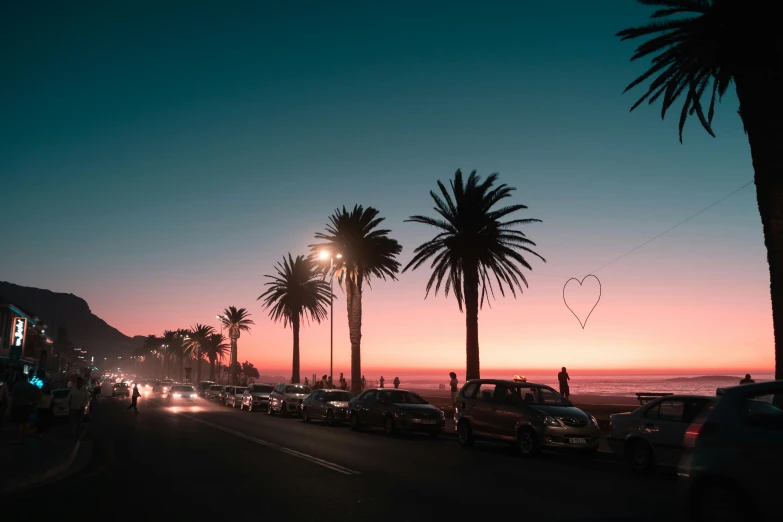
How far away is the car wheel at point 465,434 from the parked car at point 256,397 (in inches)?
930

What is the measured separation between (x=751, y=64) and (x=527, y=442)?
1270cm

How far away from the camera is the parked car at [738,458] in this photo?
5.70m

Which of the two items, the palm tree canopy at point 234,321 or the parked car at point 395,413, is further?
the palm tree canopy at point 234,321

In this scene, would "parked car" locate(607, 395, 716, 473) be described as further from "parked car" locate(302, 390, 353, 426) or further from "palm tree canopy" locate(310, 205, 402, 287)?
"palm tree canopy" locate(310, 205, 402, 287)

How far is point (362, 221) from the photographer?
45.5m

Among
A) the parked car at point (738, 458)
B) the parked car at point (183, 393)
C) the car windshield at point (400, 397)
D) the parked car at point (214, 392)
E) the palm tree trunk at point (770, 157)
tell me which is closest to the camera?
the parked car at point (738, 458)

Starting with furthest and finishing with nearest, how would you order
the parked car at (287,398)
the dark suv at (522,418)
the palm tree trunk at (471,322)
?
the parked car at (287,398), the palm tree trunk at (471,322), the dark suv at (522,418)

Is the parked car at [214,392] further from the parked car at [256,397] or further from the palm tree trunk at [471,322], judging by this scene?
the palm tree trunk at [471,322]

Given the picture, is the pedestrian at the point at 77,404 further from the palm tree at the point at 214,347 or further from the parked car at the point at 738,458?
the palm tree at the point at 214,347

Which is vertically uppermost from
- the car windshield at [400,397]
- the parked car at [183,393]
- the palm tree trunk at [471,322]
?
the palm tree trunk at [471,322]

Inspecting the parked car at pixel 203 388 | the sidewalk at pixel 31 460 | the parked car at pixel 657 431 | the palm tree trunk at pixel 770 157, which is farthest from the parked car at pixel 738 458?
the parked car at pixel 203 388

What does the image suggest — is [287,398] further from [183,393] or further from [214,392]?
[214,392]

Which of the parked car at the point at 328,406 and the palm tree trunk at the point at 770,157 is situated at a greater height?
the palm tree trunk at the point at 770,157

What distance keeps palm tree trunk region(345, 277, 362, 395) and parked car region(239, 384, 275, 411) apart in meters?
6.05
